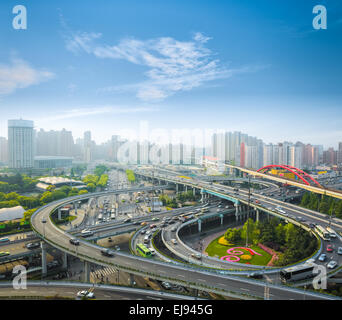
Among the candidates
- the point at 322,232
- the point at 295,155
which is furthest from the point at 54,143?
the point at 322,232

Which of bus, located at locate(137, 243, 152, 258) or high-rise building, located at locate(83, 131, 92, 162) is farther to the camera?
high-rise building, located at locate(83, 131, 92, 162)

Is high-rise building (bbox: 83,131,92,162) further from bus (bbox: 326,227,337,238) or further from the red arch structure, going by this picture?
bus (bbox: 326,227,337,238)

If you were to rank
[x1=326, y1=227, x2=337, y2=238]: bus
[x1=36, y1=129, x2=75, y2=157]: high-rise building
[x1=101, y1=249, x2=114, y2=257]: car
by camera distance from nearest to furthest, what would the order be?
[x1=101, y1=249, x2=114, y2=257]: car < [x1=326, y1=227, x2=337, y2=238]: bus < [x1=36, y1=129, x2=75, y2=157]: high-rise building

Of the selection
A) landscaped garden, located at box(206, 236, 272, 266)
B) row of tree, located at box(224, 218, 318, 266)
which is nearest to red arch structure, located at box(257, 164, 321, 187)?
row of tree, located at box(224, 218, 318, 266)

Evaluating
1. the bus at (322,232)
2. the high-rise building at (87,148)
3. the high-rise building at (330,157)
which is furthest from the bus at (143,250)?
the high-rise building at (87,148)

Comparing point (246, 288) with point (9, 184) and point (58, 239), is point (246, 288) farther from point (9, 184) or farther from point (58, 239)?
point (9, 184)

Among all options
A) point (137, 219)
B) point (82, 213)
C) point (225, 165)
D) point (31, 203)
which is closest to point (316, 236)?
point (137, 219)
